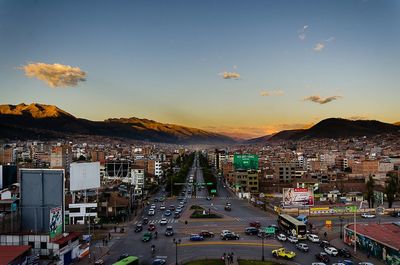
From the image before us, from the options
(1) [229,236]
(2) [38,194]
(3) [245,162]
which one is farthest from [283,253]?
(3) [245,162]

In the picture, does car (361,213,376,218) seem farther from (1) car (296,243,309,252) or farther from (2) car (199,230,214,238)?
(2) car (199,230,214,238)

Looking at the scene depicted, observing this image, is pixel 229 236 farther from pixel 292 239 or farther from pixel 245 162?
pixel 245 162

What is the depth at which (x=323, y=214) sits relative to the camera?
53.2 meters

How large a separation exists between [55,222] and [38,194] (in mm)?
3900

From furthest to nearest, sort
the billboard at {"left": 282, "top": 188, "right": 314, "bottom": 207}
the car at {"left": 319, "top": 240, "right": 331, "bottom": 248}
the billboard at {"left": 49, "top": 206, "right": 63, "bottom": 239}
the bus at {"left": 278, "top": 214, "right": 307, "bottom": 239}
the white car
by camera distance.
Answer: the billboard at {"left": 282, "top": 188, "right": 314, "bottom": 207}
the bus at {"left": 278, "top": 214, "right": 307, "bottom": 239}
the white car
the car at {"left": 319, "top": 240, "right": 331, "bottom": 248}
the billboard at {"left": 49, "top": 206, "right": 63, "bottom": 239}

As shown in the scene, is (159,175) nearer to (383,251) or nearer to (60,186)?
(60,186)

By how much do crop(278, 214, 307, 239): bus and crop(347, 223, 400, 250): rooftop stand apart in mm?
4147

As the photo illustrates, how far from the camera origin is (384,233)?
34188 millimetres

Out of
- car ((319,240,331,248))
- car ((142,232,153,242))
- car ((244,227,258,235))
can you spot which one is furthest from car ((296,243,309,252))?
car ((142,232,153,242))

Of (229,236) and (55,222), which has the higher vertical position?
(55,222)

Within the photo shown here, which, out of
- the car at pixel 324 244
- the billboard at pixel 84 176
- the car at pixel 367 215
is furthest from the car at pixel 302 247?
the billboard at pixel 84 176

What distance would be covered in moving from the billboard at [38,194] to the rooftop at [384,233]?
2519 centimetres

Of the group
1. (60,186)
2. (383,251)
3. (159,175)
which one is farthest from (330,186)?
(60,186)

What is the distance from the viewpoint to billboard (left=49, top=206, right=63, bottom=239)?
101 ft
